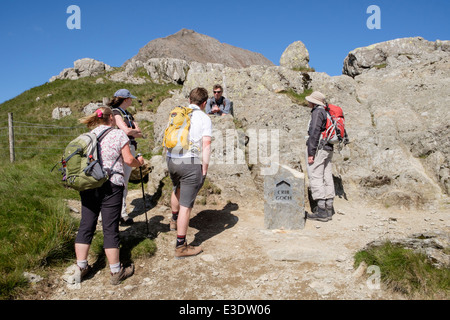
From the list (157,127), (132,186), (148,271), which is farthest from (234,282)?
(157,127)

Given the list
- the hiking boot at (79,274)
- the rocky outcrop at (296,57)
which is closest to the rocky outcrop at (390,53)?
the rocky outcrop at (296,57)

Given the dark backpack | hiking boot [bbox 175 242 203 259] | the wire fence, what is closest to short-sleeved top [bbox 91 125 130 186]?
the dark backpack

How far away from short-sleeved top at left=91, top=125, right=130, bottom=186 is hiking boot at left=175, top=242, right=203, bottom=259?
60.7 inches

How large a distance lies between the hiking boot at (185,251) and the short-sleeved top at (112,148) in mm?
1542

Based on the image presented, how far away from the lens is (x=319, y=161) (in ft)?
21.6

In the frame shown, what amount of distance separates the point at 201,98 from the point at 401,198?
574cm

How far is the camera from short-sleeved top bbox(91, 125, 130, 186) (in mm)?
4020

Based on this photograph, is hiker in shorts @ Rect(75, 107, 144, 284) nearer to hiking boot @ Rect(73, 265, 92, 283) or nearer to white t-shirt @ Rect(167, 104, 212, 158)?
hiking boot @ Rect(73, 265, 92, 283)

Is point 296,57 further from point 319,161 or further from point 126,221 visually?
point 126,221

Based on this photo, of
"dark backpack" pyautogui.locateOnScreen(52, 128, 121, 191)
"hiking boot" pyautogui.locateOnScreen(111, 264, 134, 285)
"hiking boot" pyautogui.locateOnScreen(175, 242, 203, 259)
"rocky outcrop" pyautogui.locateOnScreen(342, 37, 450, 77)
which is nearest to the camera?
"dark backpack" pyautogui.locateOnScreen(52, 128, 121, 191)

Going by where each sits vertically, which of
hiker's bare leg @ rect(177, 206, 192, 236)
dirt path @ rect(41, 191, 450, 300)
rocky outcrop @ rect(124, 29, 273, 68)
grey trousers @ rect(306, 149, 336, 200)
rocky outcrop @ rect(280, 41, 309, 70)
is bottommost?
dirt path @ rect(41, 191, 450, 300)

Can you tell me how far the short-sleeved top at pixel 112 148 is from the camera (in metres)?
4.02

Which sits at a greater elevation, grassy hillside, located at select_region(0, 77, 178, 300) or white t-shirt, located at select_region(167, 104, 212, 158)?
white t-shirt, located at select_region(167, 104, 212, 158)

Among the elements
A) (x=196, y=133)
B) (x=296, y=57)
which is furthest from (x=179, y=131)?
(x=296, y=57)
